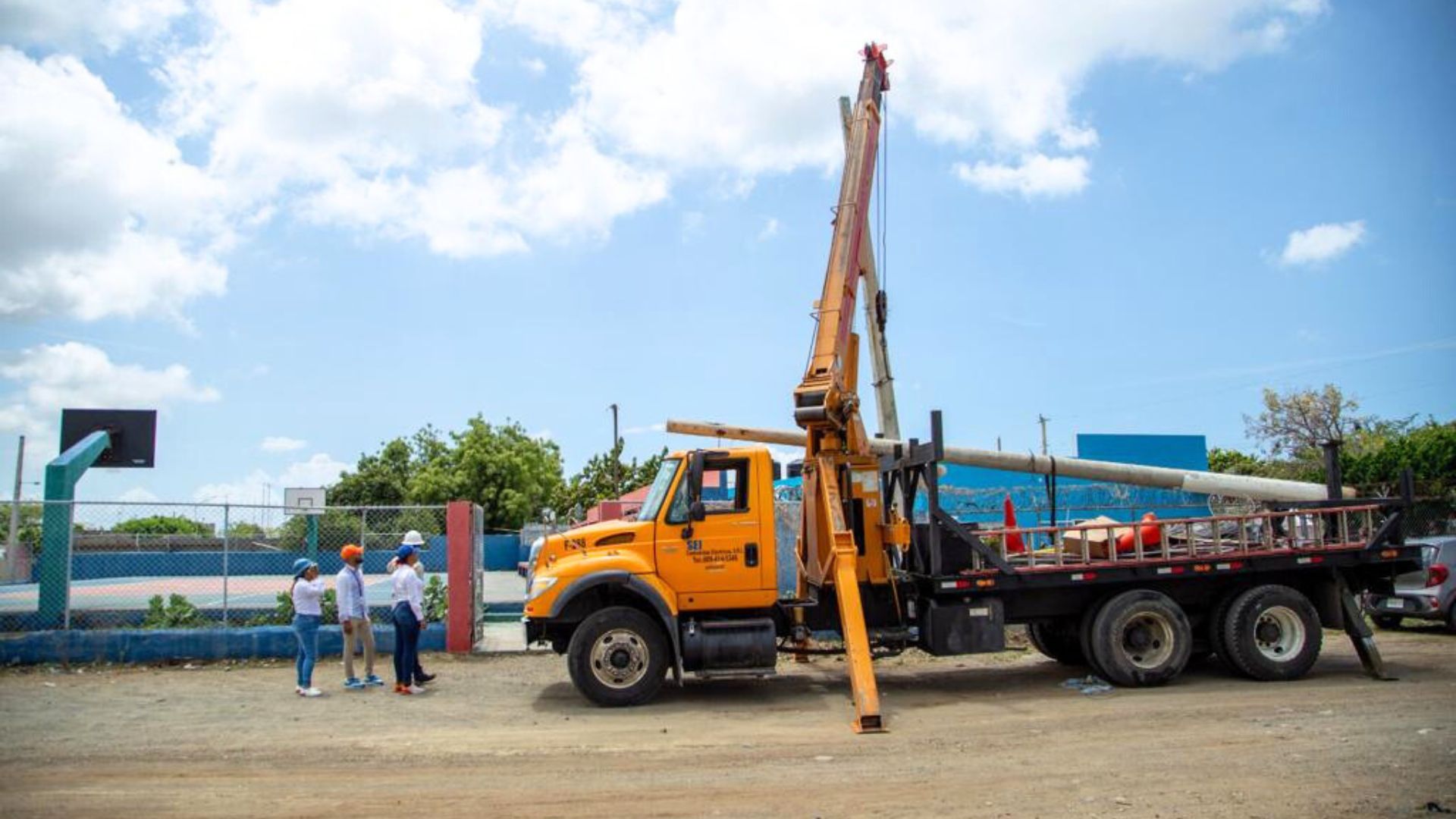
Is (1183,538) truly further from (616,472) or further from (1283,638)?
(616,472)

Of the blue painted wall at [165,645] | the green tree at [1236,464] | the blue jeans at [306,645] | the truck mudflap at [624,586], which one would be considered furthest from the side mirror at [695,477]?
the green tree at [1236,464]

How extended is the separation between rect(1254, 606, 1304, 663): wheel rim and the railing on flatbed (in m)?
0.66

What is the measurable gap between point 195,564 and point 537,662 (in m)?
22.8

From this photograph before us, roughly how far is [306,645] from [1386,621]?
15.4 m

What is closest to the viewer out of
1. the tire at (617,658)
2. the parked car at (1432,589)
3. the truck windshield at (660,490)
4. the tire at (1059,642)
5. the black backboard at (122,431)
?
the tire at (617,658)

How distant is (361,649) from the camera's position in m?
13.5

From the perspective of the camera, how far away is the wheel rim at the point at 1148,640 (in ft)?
35.3

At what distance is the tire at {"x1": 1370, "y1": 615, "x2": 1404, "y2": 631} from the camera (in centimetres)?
1520

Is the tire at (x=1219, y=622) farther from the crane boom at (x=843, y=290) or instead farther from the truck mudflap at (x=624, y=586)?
the truck mudflap at (x=624, y=586)

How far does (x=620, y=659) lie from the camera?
1020 cm

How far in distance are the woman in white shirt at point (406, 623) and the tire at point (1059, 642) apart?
23.8 feet

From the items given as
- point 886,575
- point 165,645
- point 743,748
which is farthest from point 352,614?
point 886,575

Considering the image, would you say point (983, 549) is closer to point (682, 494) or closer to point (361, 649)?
point (682, 494)

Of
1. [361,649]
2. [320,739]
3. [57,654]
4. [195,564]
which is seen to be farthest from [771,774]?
[195,564]
